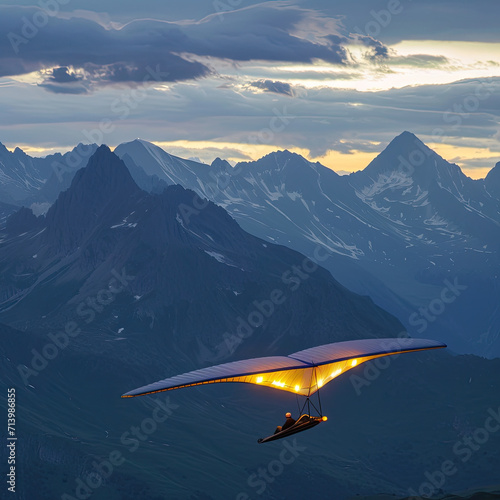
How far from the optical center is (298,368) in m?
114

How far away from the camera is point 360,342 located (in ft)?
431

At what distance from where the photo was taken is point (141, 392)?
10200cm

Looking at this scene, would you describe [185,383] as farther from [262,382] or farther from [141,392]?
[262,382]

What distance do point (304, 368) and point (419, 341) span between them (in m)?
25.5

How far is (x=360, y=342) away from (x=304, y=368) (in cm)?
1896

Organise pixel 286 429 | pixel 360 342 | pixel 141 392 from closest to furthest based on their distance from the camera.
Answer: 1. pixel 141 392
2. pixel 286 429
3. pixel 360 342

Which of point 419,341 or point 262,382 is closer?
point 262,382

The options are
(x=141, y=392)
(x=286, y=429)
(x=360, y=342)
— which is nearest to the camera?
(x=141, y=392)

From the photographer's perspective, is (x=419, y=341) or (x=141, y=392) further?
(x=419, y=341)

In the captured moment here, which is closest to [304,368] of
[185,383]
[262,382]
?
[262,382]

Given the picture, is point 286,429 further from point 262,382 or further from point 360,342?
point 360,342

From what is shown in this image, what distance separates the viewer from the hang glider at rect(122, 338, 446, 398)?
357 feet

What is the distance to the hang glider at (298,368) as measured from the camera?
108688mm

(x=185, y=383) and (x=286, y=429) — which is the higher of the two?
(x=185, y=383)
